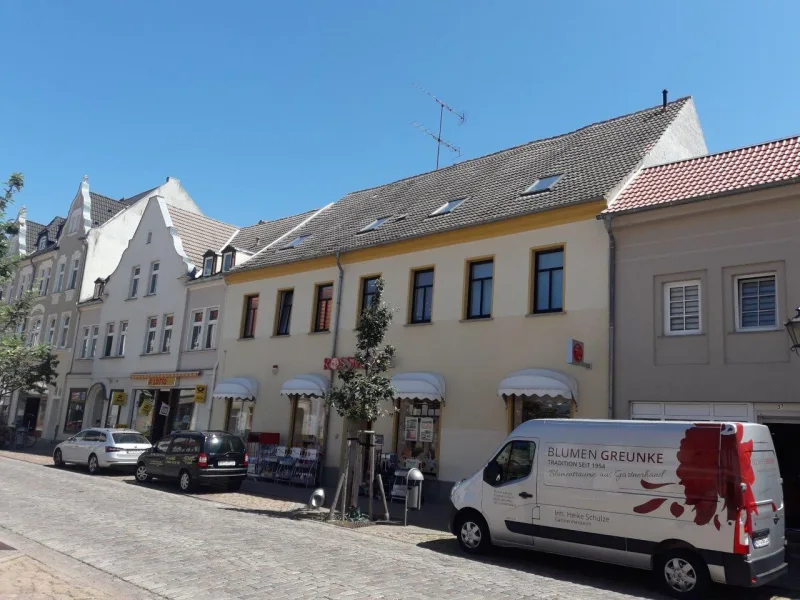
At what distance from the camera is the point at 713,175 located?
1433 centimetres

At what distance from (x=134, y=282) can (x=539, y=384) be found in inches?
914

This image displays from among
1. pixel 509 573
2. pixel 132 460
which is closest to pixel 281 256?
pixel 132 460

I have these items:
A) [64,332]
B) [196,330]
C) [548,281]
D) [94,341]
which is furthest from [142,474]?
[64,332]

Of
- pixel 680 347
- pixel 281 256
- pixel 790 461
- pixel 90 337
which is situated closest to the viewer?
pixel 790 461

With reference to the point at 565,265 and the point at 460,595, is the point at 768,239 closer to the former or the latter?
the point at 565,265

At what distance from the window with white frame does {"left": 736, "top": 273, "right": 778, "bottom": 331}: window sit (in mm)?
26266

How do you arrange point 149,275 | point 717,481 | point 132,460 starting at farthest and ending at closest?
point 149,275 < point 132,460 < point 717,481

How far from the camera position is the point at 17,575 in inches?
294

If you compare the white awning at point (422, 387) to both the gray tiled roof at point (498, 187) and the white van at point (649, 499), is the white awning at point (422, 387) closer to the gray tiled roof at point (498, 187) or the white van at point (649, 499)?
the gray tiled roof at point (498, 187)

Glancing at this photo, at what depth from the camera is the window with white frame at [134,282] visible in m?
31.2

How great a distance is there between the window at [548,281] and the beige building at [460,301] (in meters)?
0.03

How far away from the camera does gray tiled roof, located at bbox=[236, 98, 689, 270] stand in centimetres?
1670

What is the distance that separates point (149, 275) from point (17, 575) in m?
24.5

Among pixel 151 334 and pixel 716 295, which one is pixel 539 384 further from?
pixel 151 334
